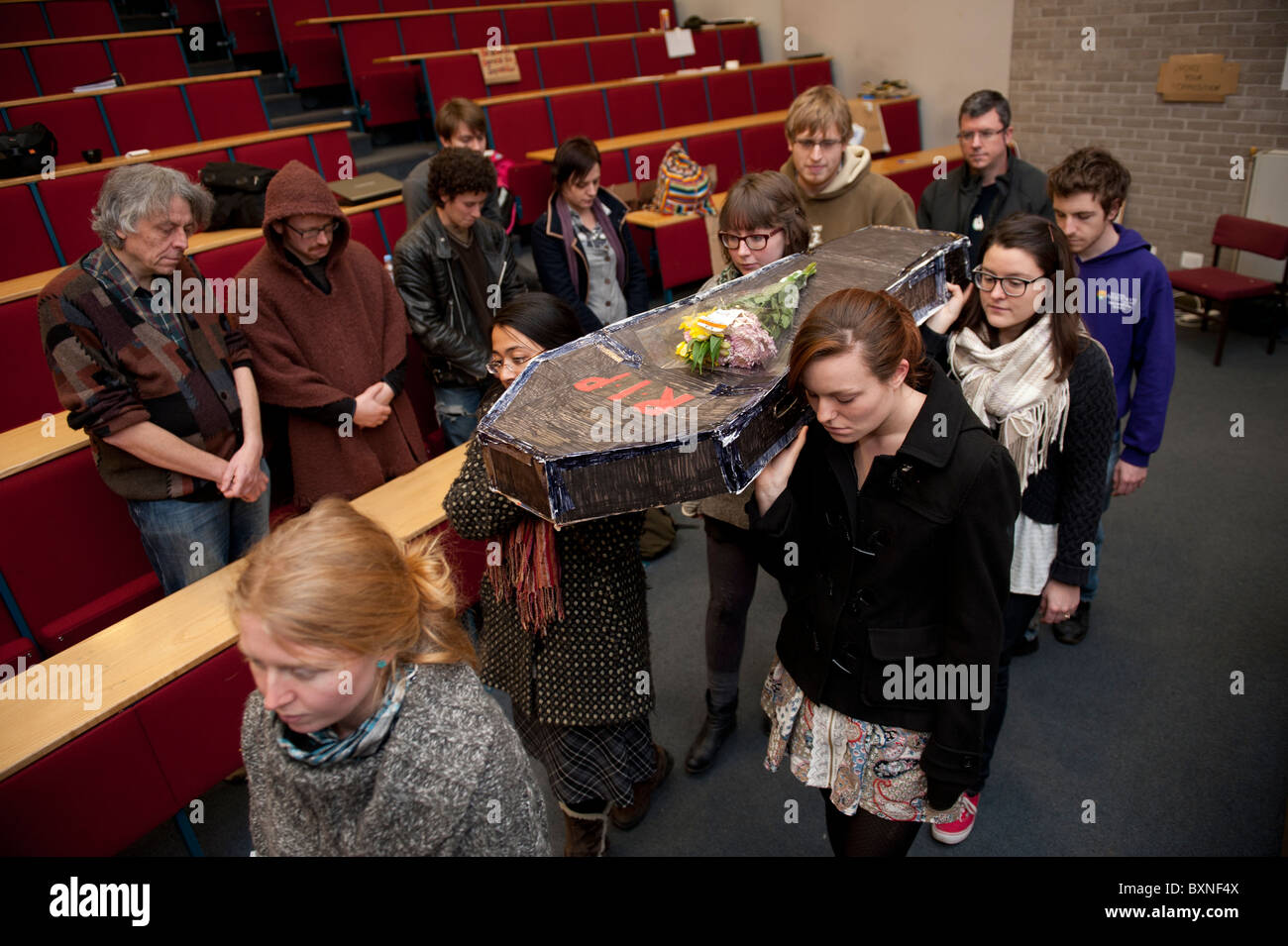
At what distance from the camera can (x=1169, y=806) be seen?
220 cm

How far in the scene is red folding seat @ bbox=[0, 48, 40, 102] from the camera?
5.28m

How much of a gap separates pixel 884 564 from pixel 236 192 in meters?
3.39

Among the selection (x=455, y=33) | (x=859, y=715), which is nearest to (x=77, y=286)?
(x=859, y=715)

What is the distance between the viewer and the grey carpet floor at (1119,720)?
220 cm

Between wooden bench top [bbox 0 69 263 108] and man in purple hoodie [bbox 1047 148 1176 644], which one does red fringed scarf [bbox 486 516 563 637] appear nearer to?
man in purple hoodie [bbox 1047 148 1176 644]

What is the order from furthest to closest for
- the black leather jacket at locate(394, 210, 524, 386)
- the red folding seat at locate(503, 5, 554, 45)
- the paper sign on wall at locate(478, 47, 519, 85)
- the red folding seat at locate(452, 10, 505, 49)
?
the red folding seat at locate(503, 5, 554, 45)
the red folding seat at locate(452, 10, 505, 49)
the paper sign on wall at locate(478, 47, 519, 85)
the black leather jacket at locate(394, 210, 524, 386)

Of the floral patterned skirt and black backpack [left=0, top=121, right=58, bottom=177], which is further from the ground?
black backpack [left=0, top=121, right=58, bottom=177]

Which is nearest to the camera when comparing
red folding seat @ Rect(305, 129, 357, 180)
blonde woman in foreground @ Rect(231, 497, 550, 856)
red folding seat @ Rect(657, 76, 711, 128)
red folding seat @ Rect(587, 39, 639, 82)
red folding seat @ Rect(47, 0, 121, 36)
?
blonde woman in foreground @ Rect(231, 497, 550, 856)

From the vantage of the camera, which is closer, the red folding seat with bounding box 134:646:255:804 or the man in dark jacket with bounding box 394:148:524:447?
the red folding seat with bounding box 134:646:255:804

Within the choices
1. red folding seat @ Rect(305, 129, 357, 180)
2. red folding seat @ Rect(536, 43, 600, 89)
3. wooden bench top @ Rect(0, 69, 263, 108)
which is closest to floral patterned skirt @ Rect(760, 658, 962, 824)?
red folding seat @ Rect(305, 129, 357, 180)

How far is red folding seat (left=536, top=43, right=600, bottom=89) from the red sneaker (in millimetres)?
7191

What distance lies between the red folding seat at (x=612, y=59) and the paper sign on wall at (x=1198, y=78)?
4.72 meters

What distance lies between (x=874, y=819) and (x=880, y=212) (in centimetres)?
188
